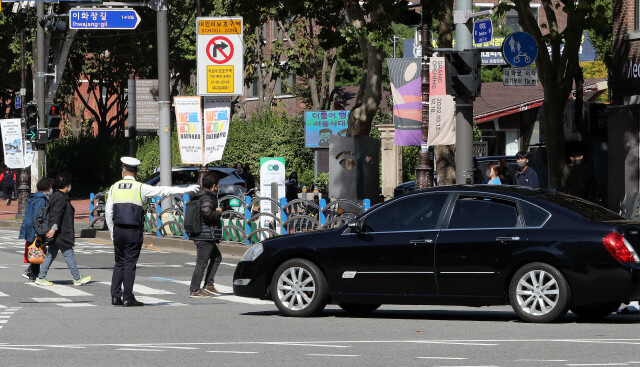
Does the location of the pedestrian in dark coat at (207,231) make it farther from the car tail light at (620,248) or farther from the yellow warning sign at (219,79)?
the yellow warning sign at (219,79)

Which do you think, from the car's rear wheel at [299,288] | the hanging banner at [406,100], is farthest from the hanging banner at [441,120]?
the car's rear wheel at [299,288]

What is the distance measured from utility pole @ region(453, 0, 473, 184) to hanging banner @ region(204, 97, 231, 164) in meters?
8.94

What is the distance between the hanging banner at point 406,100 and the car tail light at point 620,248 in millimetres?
9494

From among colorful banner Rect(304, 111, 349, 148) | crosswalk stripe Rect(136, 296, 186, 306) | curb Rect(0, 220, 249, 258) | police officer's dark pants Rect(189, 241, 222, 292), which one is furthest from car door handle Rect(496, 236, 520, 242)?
colorful banner Rect(304, 111, 349, 148)

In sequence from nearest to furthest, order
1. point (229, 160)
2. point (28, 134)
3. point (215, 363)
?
point (215, 363)
point (28, 134)
point (229, 160)

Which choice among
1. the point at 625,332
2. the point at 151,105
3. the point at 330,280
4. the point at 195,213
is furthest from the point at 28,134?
the point at 625,332

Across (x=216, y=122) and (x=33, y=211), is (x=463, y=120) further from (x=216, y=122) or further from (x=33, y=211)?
(x=216, y=122)

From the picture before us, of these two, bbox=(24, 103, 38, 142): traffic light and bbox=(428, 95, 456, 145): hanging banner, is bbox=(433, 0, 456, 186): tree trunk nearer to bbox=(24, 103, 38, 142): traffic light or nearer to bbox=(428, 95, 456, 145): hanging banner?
bbox=(428, 95, 456, 145): hanging banner

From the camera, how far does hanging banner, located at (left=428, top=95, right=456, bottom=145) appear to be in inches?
785

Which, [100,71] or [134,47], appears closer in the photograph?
[134,47]

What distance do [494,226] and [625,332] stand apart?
1.83m

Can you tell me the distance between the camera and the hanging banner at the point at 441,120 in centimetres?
1994

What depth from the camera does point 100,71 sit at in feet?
212

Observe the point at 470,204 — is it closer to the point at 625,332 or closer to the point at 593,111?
the point at 625,332
